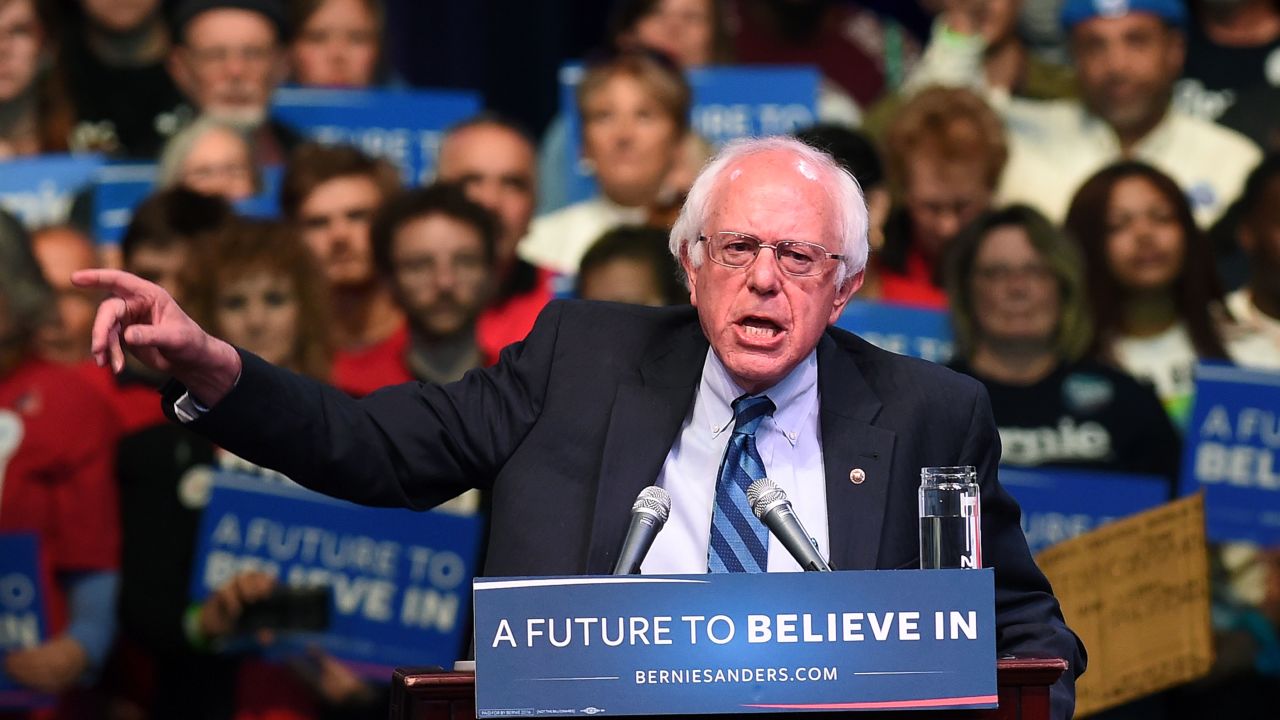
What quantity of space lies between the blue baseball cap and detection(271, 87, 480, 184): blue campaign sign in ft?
5.97

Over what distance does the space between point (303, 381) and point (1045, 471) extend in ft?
9.11

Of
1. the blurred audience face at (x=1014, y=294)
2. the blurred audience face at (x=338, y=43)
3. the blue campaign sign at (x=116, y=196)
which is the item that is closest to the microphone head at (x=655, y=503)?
the blurred audience face at (x=1014, y=294)

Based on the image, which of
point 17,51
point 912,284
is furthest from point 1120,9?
point 17,51

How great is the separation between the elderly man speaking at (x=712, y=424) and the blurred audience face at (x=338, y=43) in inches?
128

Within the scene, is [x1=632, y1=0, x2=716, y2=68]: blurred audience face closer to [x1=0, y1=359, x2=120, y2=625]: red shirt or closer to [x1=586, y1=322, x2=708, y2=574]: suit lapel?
[x1=0, y1=359, x2=120, y2=625]: red shirt

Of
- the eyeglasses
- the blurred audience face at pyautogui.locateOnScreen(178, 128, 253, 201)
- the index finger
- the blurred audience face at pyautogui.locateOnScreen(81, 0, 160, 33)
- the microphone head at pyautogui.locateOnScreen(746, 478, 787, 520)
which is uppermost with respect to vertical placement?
the blurred audience face at pyautogui.locateOnScreen(81, 0, 160, 33)

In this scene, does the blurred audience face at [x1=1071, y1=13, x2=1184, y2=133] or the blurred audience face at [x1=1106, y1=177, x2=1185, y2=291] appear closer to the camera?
the blurred audience face at [x1=1106, y1=177, x2=1185, y2=291]

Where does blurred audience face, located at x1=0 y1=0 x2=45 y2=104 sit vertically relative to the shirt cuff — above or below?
above

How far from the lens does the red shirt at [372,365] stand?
17.4 feet

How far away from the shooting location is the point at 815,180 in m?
2.73

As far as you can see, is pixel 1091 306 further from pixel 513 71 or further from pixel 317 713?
pixel 513 71

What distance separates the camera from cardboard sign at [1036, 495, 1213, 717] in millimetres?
4434

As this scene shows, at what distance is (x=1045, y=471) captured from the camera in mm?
4969

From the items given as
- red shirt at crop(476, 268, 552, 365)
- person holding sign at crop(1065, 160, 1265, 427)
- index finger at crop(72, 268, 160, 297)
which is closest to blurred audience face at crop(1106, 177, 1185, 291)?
→ person holding sign at crop(1065, 160, 1265, 427)
